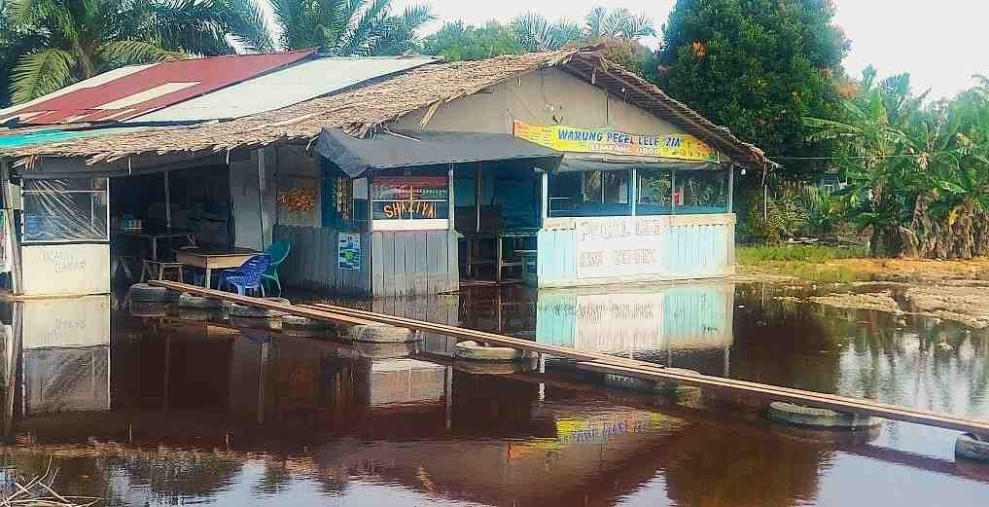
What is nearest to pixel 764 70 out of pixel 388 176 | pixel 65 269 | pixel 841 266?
pixel 841 266

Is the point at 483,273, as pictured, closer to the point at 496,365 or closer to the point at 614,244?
the point at 614,244

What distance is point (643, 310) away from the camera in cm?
1677

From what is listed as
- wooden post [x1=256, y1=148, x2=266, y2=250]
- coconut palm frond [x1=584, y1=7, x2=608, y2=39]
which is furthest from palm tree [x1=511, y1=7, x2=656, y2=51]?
wooden post [x1=256, y1=148, x2=266, y2=250]

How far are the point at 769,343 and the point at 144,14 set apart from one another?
75.4 ft

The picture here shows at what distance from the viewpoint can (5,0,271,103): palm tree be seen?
1158 inches

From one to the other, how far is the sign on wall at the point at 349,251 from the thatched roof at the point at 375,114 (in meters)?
1.84

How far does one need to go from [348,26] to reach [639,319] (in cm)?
1991

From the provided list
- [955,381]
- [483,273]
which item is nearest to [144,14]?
[483,273]

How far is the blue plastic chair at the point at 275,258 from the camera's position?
17.7 meters

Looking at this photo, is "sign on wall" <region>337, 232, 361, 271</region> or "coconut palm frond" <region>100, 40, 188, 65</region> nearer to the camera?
"sign on wall" <region>337, 232, 361, 271</region>

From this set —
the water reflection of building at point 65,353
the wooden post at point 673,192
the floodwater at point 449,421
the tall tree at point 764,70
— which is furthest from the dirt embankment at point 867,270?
the water reflection of building at point 65,353

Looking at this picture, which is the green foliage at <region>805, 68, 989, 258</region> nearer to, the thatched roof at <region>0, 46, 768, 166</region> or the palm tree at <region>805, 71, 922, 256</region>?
the palm tree at <region>805, 71, 922, 256</region>

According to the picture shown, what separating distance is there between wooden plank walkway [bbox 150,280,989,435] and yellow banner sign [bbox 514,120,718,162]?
5.99 meters

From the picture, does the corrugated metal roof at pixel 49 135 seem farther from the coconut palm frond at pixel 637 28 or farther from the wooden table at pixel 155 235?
the coconut palm frond at pixel 637 28
